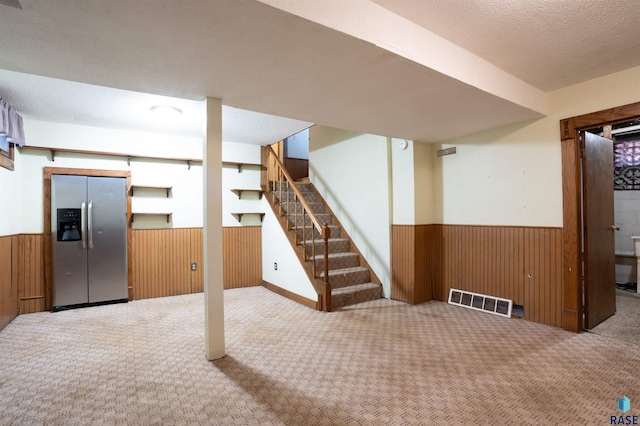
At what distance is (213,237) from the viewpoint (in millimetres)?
Answer: 2746

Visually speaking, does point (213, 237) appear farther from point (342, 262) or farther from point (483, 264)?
point (483, 264)

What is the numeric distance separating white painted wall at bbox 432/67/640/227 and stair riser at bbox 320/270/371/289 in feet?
4.57

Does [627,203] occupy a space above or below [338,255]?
above

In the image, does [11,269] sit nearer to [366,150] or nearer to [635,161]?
[366,150]

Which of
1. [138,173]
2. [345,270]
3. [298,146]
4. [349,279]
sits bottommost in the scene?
[349,279]

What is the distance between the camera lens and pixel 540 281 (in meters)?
3.40

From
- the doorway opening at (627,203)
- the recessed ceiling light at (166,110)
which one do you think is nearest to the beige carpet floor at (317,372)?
the recessed ceiling light at (166,110)

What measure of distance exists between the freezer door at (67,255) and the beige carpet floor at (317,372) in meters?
0.58

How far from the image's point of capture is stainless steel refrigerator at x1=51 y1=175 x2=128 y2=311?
4207mm

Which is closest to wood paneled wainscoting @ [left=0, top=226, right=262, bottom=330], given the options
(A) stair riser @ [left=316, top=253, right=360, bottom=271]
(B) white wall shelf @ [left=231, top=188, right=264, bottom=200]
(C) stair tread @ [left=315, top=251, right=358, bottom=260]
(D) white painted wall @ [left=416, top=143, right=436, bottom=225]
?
(B) white wall shelf @ [left=231, top=188, right=264, bottom=200]

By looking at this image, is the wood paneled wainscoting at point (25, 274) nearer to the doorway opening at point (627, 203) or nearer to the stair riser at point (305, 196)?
the stair riser at point (305, 196)

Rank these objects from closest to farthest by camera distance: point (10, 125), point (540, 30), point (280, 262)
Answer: point (540, 30) → point (10, 125) → point (280, 262)

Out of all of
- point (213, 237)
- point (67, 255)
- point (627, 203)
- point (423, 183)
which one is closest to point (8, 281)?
point (67, 255)

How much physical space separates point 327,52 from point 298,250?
3118mm
